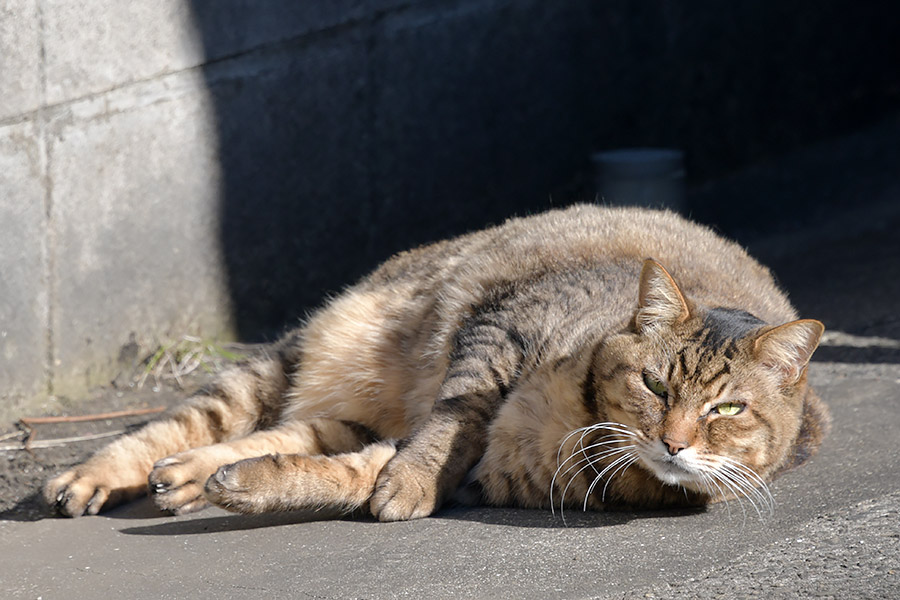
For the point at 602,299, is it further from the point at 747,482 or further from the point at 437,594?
the point at 437,594

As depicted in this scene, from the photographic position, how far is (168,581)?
272cm

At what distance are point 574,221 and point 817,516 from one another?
4.66ft

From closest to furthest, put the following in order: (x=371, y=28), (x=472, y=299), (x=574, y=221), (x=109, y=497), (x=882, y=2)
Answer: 1. (x=109, y=497)
2. (x=472, y=299)
3. (x=574, y=221)
4. (x=371, y=28)
5. (x=882, y=2)

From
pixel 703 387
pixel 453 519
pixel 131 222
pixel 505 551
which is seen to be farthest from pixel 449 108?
pixel 505 551

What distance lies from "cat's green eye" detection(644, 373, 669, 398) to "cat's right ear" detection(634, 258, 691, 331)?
0.16 metres

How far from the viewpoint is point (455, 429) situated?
3152 millimetres

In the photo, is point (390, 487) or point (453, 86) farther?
point (453, 86)

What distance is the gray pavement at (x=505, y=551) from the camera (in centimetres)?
258

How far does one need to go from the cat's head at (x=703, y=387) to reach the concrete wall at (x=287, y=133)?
7.49 feet

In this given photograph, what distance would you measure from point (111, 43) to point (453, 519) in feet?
7.70

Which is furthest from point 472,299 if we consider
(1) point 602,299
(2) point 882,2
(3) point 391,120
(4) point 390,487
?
(2) point 882,2

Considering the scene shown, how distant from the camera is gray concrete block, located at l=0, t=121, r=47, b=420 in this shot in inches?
154

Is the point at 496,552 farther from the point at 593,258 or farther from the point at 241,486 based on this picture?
the point at 593,258

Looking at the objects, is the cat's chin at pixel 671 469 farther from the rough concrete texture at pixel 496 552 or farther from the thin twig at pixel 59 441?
the thin twig at pixel 59 441
